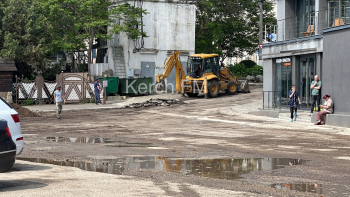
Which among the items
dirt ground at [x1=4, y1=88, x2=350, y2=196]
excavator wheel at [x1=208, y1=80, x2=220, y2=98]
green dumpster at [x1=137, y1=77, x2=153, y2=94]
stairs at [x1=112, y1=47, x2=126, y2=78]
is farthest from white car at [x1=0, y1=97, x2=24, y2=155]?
stairs at [x1=112, y1=47, x2=126, y2=78]

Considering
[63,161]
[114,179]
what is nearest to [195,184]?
[114,179]

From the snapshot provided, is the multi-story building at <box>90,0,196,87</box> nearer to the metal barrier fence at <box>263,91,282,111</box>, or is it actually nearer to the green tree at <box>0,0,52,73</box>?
the green tree at <box>0,0,52,73</box>

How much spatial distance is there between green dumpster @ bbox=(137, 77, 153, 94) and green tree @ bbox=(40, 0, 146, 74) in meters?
3.66

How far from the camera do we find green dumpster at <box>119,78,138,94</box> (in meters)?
42.4

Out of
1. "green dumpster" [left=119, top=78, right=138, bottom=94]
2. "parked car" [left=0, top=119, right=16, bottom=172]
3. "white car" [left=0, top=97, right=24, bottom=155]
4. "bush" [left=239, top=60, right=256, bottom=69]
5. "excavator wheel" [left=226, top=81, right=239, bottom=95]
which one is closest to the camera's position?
"parked car" [left=0, top=119, right=16, bottom=172]

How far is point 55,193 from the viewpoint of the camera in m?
8.30

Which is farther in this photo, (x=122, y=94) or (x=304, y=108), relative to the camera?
(x=122, y=94)

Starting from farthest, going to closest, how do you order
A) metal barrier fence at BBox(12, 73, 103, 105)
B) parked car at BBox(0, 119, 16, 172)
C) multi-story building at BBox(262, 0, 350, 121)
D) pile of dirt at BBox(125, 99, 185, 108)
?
metal barrier fence at BBox(12, 73, 103, 105)
pile of dirt at BBox(125, 99, 185, 108)
multi-story building at BBox(262, 0, 350, 121)
parked car at BBox(0, 119, 16, 172)

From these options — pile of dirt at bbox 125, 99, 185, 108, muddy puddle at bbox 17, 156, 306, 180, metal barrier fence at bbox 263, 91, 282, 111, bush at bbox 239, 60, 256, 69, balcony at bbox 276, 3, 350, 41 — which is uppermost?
balcony at bbox 276, 3, 350, 41

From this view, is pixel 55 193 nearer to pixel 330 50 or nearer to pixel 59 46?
pixel 330 50

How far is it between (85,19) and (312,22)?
20.9 meters

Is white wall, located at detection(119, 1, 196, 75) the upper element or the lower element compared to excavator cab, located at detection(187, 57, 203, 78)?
upper

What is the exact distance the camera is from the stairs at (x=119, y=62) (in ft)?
150

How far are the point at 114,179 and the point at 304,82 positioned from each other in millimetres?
19726
